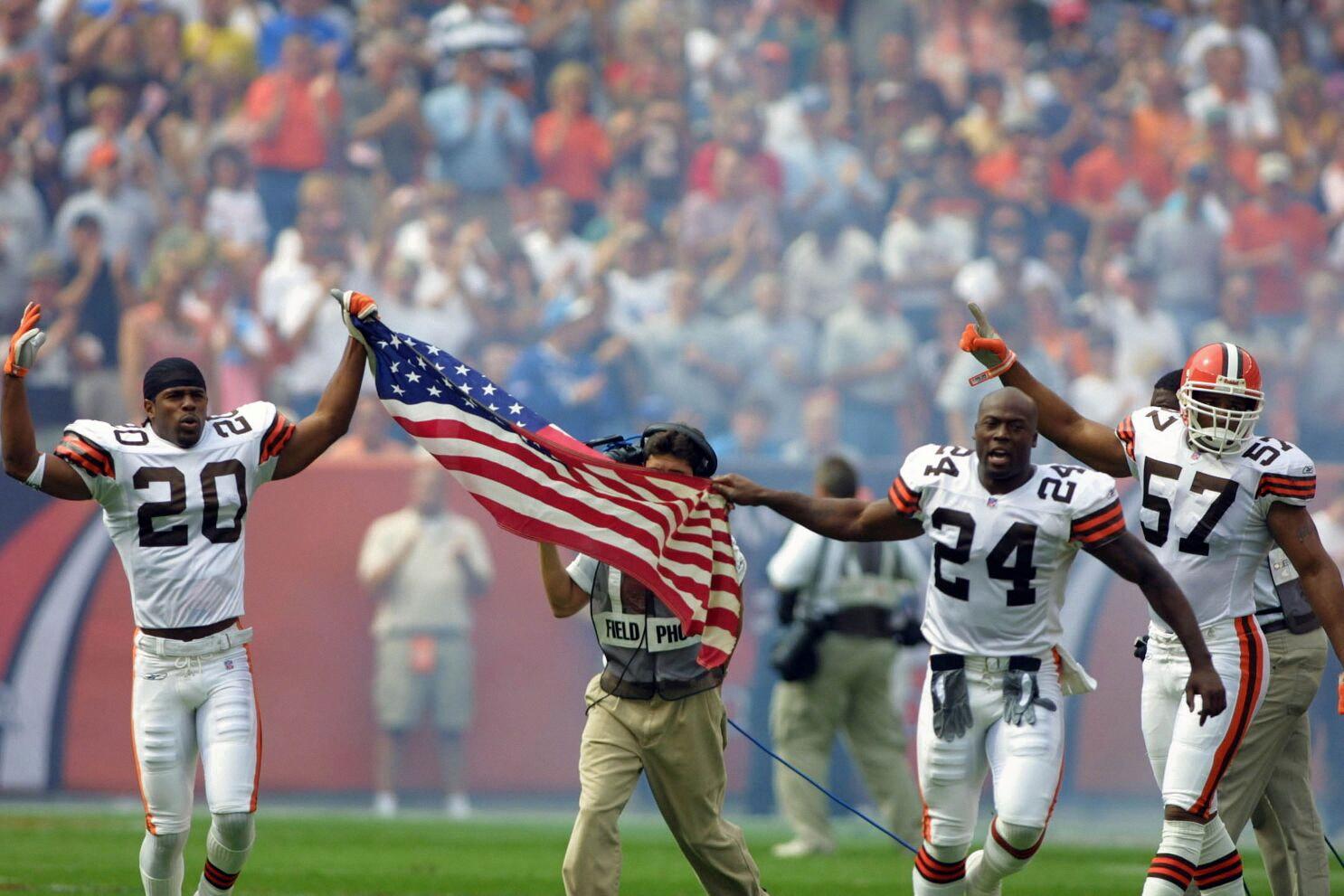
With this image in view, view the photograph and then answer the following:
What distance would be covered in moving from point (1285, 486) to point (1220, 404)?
37 centimetres

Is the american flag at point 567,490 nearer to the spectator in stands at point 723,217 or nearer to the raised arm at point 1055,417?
the raised arm at point 1055,417

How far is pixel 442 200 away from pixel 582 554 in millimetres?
9787

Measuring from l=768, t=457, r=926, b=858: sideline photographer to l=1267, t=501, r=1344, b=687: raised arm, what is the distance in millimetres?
3766

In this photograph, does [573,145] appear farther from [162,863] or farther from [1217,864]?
[1217,864]

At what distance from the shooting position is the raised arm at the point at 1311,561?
6.19 metres

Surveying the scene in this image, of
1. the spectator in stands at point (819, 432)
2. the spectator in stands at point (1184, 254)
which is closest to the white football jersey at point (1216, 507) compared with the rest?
the spectator in stands at point (819, 432)

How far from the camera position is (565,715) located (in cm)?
1376

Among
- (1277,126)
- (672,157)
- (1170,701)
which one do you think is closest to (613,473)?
(1170,701)

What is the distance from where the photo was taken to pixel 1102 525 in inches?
233

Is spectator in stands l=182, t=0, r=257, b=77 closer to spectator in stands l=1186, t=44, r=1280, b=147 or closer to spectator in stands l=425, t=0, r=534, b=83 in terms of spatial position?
spectator in stands l=425, t=0, r=534, b=83

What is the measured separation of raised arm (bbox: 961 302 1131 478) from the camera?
21.8 ft

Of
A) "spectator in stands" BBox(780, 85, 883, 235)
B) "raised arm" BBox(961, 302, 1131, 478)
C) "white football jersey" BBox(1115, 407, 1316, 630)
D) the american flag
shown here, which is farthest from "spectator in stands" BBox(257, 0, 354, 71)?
"white football jersey" BBox(1115, 407, 1316, 630)

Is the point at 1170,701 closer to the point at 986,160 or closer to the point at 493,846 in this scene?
the point at 493,846

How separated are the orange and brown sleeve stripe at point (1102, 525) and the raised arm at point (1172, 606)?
3cm
